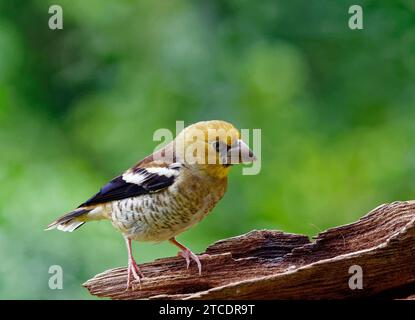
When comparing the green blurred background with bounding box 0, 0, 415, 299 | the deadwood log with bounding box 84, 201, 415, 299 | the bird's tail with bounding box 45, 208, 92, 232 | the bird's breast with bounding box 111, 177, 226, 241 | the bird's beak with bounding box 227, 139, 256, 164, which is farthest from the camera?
the green blurred background with bounding box 0, 0, 415, 299

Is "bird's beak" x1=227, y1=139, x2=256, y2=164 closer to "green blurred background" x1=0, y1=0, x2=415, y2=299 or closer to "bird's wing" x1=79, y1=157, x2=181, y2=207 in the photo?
"bird's wing" x1=79, y1=157, x2=181, y2=207

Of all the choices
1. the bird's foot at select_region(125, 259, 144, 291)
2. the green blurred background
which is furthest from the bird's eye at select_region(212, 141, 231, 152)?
the green blurred background

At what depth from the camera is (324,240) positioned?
3045 mm

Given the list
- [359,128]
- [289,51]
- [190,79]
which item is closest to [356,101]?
[359,128]

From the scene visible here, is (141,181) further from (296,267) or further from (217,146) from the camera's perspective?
(296,267)

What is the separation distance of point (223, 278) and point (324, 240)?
0.41 meters

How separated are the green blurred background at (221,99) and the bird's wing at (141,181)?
71 cm

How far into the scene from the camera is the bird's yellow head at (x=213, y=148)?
2996 mm

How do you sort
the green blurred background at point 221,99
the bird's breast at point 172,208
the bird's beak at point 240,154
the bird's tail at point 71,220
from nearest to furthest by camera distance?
the bird's beak at point 240,154
the bird's breast at point 172,208
the bird's tail at point 71,220
the green blurred background at point 221,99

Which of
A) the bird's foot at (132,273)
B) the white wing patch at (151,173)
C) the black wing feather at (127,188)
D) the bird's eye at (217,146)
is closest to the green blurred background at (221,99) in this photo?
the black wing feather at (127,188)

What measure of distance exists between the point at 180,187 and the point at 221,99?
134cm

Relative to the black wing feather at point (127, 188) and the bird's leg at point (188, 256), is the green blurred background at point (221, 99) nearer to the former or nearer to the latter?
the black wing feather at point (127, 188)

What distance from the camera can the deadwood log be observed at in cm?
276
